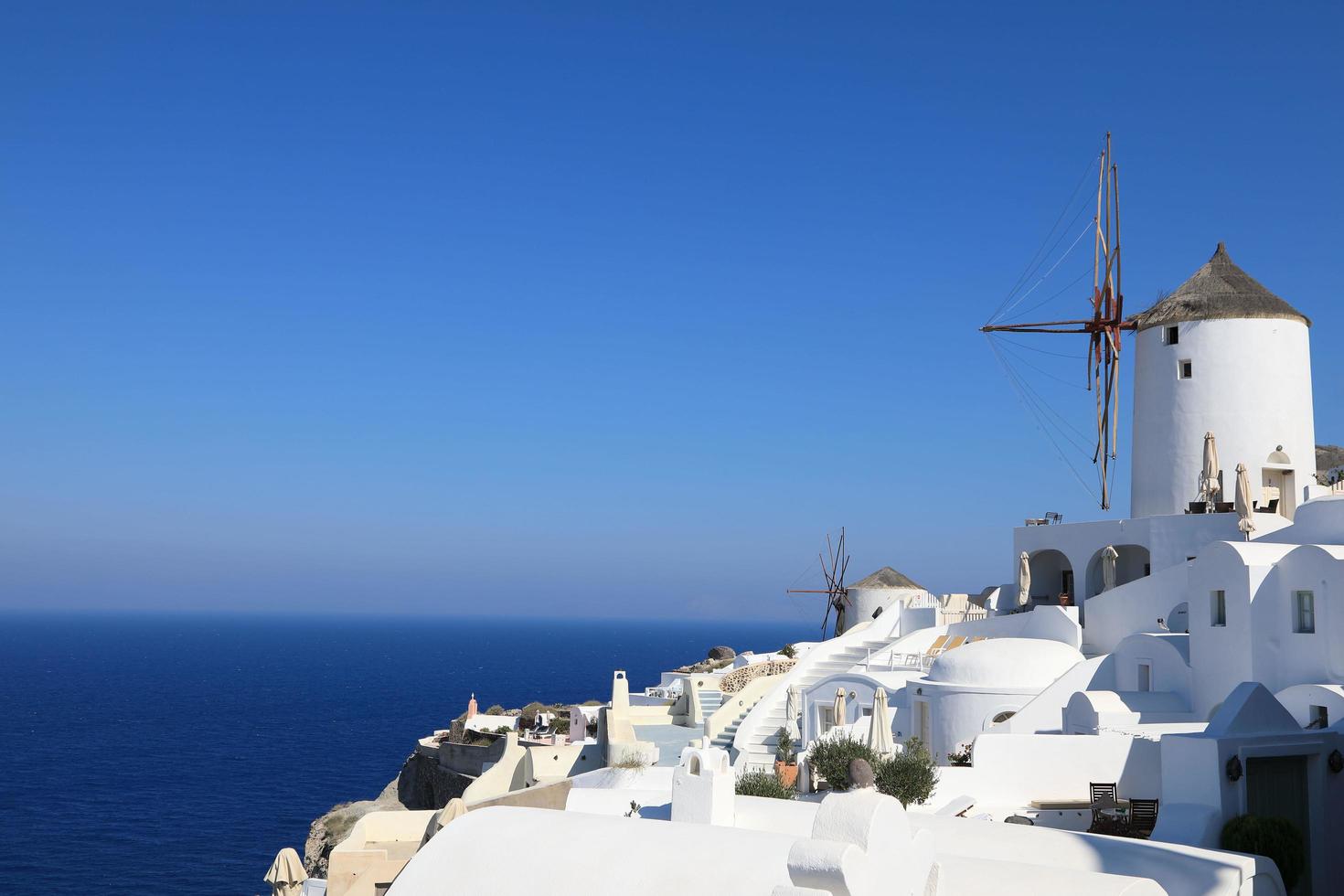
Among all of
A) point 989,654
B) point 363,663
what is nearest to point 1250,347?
point 989,654

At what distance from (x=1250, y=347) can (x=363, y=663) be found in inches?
6082

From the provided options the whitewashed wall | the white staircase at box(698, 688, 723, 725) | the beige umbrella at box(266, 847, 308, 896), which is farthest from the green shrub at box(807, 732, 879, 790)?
the whitewashed wall

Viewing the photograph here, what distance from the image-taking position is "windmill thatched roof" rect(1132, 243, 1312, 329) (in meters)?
30.0

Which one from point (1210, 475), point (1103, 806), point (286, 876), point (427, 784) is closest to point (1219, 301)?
point (1210, 475)

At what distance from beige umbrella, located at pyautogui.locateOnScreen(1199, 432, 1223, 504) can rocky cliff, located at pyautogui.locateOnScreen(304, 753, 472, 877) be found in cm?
2407

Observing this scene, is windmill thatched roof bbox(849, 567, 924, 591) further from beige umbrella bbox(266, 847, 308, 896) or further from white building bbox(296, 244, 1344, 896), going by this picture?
beige umbrella bbox(266, 847, 308, 896)

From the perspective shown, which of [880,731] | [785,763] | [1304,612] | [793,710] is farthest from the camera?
[793,710]

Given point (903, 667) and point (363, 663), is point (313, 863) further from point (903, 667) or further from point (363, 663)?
point (363, 663)

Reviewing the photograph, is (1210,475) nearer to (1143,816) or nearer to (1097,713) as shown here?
(1097,713)

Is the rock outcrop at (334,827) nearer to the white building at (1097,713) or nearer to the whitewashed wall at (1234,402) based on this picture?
the white building at (1097,713)

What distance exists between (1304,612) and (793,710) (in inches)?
511

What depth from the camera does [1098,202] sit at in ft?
111

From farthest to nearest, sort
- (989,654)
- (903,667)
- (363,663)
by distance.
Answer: (363,663)
(903,667)
(989,654)

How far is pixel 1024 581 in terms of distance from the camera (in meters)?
30.9
